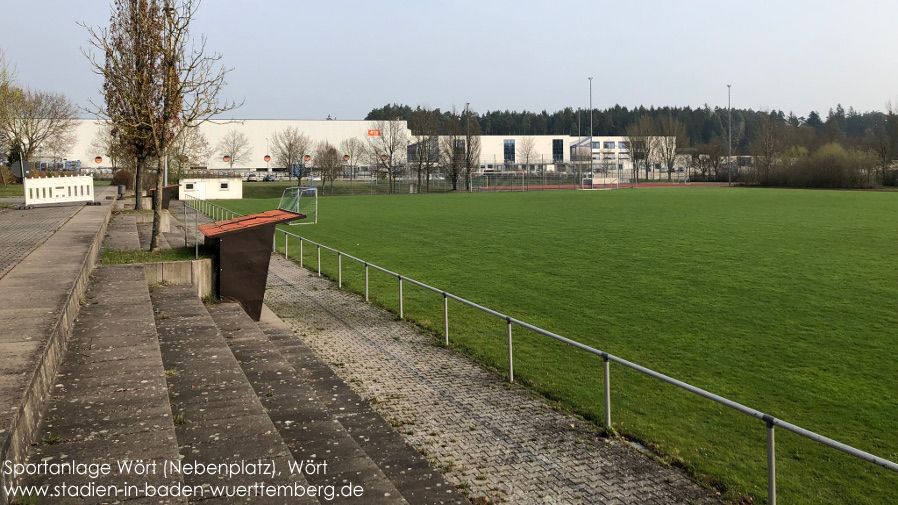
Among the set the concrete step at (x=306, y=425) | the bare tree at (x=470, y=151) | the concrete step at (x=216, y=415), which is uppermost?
the bare tree at (x=470, y=151)

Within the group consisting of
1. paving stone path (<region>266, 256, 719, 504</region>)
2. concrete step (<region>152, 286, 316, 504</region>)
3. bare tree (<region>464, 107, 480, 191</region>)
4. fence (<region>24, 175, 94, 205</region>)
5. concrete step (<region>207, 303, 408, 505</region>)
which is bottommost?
paving stone path (<region>266, 256, 719, 504</region>)

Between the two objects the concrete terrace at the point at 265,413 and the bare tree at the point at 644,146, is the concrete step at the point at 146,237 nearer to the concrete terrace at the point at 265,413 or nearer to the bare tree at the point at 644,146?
the concrete terrace at the point at 265,413

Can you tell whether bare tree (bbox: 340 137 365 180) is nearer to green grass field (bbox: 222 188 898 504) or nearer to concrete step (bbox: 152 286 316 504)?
green grass field (bbox: 222 188 898 504)

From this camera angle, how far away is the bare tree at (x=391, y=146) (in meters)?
86.7

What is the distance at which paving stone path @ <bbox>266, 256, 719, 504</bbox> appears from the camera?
566 cm

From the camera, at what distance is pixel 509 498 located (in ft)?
18.1

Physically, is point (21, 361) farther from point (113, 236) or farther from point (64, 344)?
point (113, 236)

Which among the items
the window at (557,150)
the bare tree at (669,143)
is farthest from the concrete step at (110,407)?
the window at (557,150)

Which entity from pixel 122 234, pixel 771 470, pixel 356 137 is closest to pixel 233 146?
pixel 356 137

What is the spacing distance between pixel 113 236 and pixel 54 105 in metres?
51.9

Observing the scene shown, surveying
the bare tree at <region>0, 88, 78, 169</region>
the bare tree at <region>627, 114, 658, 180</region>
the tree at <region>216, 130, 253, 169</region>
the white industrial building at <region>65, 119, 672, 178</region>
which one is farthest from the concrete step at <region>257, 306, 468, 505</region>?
the bare tree at <region>627, 114, 658, 180</region>

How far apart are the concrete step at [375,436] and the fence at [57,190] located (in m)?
23.5

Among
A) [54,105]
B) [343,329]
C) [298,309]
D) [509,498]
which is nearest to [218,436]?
[509,498]

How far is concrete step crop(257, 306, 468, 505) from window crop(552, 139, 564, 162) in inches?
4752
